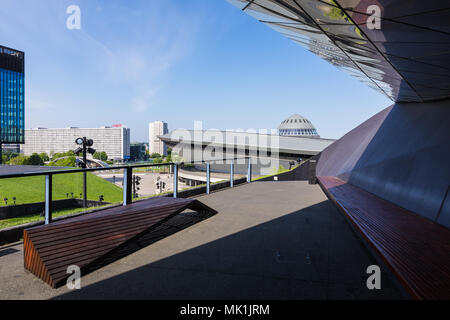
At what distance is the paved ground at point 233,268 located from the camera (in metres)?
2.76

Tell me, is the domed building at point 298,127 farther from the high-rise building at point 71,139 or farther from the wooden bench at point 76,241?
the high-rise building at point 71,139

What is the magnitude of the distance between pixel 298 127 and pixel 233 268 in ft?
260

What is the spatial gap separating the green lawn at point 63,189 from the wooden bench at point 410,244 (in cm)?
2707

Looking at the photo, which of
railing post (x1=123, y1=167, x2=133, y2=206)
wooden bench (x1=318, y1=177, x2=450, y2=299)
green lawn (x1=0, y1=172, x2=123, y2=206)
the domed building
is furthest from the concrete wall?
the domed building

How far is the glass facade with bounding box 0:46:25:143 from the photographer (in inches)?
2516

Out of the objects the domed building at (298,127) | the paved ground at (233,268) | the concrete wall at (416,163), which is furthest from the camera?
the domed building at (298,127)

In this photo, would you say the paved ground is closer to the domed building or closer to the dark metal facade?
the dark metal facade

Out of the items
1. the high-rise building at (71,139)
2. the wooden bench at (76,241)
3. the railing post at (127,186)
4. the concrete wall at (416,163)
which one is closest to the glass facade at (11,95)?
the railing post at (127,186)

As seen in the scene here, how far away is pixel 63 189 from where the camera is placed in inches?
1668

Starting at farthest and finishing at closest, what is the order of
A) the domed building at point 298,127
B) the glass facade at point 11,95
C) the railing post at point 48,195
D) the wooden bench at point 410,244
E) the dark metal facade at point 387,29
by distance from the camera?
the domed building at point 298,127 < the glass facade at point 11,95 < the railing post at point 48,195 < the dark metal facade at point 387,29 < the wooden bench at point 410,244

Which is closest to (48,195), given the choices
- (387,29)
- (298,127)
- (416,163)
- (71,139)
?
(387,29)
